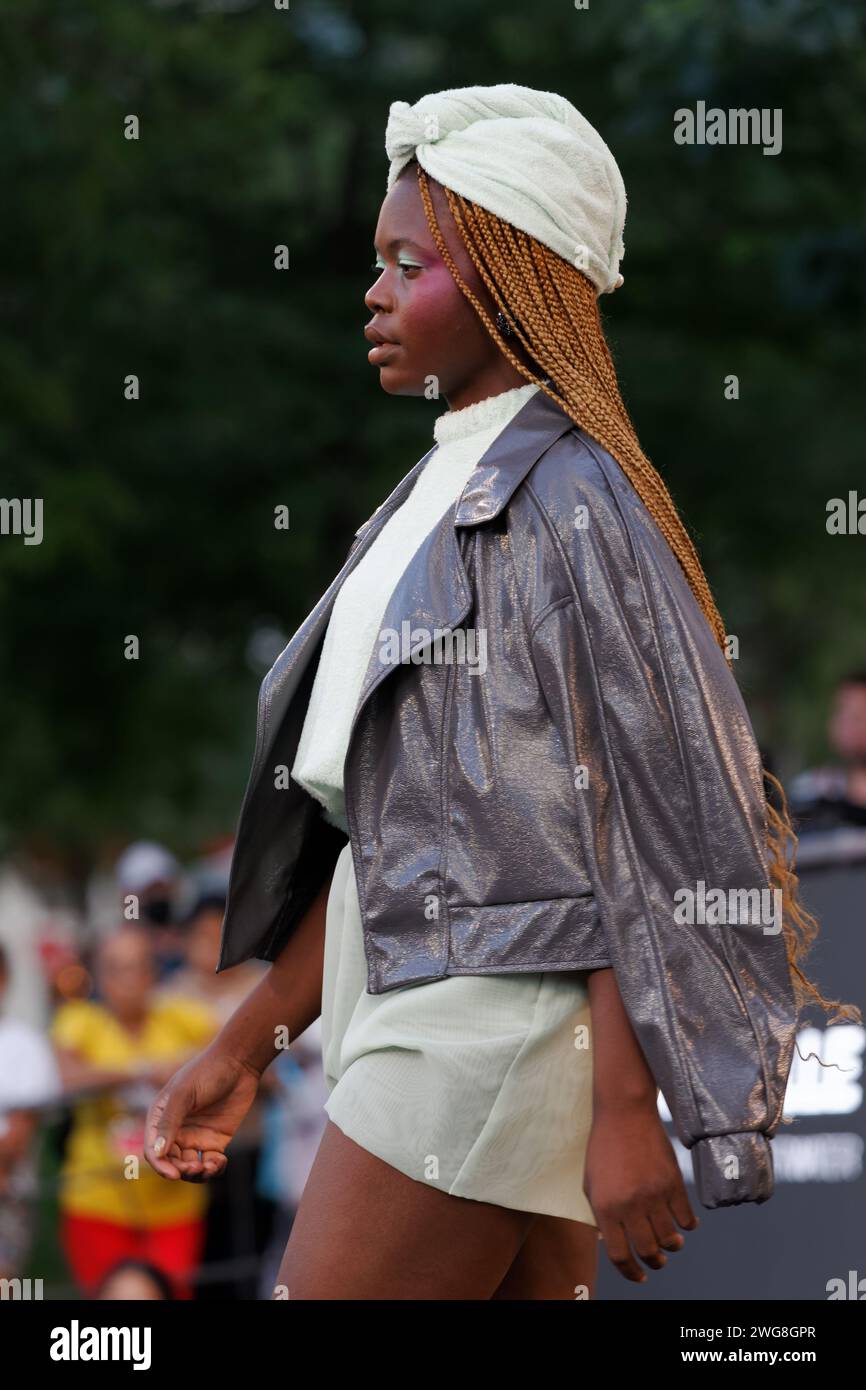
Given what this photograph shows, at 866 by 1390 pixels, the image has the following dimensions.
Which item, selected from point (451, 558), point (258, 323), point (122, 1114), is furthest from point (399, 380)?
point (258, 323)

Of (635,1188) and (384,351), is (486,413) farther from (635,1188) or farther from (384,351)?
(635,1188)

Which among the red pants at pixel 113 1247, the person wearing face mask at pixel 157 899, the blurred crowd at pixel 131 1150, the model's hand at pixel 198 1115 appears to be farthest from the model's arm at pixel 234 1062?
the person wearing face mask at pixel 157 899

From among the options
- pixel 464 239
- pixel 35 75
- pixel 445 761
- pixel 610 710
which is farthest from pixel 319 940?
pixel 35 75

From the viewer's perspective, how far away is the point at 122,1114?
820 centimetres

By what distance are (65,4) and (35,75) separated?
46 centimetres

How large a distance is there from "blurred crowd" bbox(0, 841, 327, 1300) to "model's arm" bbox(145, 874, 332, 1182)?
413cm

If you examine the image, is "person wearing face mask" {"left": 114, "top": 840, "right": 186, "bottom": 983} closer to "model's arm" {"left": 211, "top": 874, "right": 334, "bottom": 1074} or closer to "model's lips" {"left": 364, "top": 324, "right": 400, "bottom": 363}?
"model's arm" {"left": 211, "top": 874, "right": 334, "bottom": 1074}

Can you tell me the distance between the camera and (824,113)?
11875 millimetres

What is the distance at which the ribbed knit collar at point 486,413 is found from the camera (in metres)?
3.17

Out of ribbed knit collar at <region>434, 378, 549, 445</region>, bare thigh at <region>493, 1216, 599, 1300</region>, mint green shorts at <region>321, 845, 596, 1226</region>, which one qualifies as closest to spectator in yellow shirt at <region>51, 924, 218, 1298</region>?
bare thigh at <region>493, 1216, 599, 1300</region>

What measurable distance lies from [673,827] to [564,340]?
0.74 metres

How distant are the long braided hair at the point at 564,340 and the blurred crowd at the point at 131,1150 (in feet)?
14.9

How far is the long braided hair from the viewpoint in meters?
3.07

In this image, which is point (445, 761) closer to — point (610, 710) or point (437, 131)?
point (610, 710)
